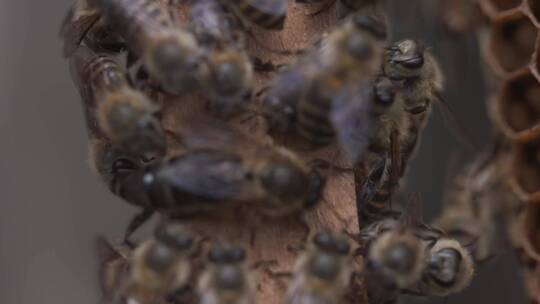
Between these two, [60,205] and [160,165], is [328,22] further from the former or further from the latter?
[60,205]

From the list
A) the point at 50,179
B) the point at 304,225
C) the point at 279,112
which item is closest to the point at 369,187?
the point at 304,225

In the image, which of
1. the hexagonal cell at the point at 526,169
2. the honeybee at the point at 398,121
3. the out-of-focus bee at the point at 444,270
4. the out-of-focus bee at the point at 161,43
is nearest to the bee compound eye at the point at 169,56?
the out-of-focus bee at the point at 161,43

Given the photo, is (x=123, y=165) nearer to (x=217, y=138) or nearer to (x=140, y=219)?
(x=140, y=219)

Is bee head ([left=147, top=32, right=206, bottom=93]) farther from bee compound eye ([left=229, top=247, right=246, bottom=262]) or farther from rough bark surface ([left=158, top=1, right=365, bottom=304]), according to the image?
bee compound eye ([left=229, top=247, right=246, bottom=262])

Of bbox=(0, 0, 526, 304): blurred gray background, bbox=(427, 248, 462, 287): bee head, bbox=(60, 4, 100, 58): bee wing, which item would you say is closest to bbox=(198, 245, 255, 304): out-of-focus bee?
bbox=(427, 248, 462, 287): bee head

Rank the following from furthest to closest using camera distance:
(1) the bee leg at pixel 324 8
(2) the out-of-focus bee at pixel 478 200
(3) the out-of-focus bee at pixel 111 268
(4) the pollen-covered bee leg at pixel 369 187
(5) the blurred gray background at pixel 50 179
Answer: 1. (2) the out-of-focus bee at pixel 478 200
2. (5) the blurred gray background at pixel 50 179
3. (4) the pollen-covered bee leg at pixel 369 187
4. (1) the bee leg at pixel 324 8
5. (3) the out-of-focus bee at pixel 111 268

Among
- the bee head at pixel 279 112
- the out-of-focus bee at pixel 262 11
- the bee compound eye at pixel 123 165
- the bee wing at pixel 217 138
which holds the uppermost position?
the out-of-focus bee at pixel 262 11

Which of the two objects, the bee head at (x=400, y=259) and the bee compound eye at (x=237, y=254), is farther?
the bee head at (x=400, y=259)

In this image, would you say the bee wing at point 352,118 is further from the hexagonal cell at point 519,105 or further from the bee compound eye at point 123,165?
the hexagonal cell at point 519,105

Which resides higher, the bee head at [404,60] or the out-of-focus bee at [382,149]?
the bee head at [404,60]
